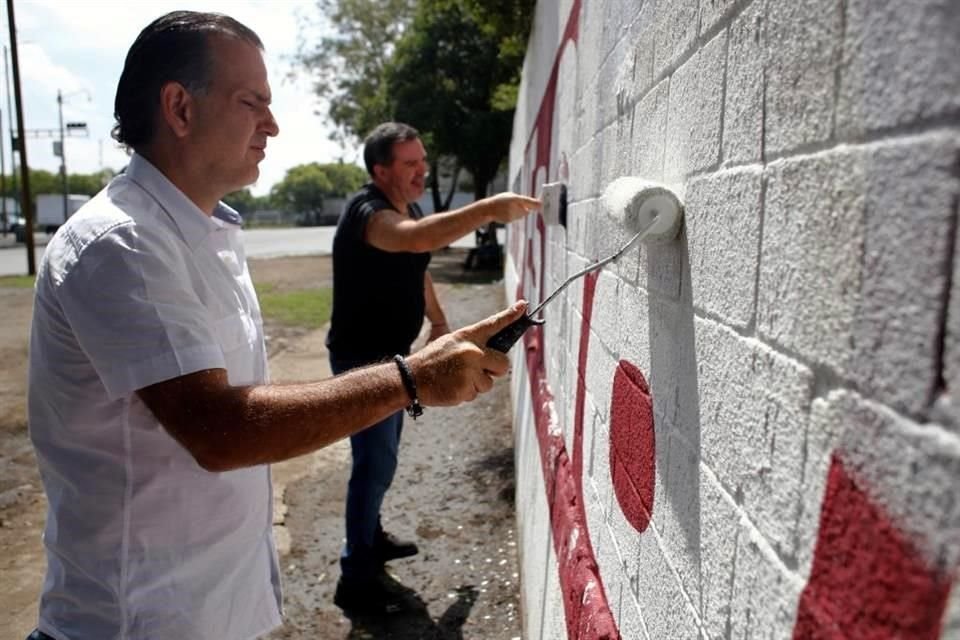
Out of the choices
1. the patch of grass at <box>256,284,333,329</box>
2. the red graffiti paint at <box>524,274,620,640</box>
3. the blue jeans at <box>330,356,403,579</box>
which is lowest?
the patch of grass at <box>256,284,333,329</box>

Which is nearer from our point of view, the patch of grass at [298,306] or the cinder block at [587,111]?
the cinder block at [587,111]

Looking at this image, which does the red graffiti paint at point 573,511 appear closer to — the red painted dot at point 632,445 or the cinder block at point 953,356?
the red painted dot at point 632,445

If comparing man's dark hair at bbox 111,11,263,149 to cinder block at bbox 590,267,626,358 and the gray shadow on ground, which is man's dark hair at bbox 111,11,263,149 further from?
the gray shadow on ground

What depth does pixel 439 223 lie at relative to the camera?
10.7 ft

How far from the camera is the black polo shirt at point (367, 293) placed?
12.1ft

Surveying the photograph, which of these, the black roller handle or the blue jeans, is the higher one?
the black roller handle

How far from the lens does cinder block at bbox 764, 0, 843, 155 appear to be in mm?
742

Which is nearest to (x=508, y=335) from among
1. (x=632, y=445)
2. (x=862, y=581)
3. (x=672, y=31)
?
(x=632, y=445)

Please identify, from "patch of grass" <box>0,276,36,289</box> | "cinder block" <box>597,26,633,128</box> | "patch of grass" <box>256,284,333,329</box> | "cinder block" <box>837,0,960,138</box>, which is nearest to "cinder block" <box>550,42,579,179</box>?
"cinder block" <box>597,26,633,128</box>

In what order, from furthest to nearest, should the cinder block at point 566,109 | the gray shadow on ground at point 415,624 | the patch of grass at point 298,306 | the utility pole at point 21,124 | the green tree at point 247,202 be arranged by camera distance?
the green tree at point 247,202 → the utility pole at point 21,124 → the patch of grass at point 298,306 → the gray shadow on ground at point 415,624 → the cinder block at point 566,109

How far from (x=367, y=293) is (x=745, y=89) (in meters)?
2.85

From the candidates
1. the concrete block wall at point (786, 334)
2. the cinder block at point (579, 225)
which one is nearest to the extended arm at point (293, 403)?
the concrete block wall at point (786, 334)

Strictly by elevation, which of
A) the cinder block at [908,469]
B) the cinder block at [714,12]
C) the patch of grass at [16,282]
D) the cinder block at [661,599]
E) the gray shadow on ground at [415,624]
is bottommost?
the gray shadow on ground at [415,624]

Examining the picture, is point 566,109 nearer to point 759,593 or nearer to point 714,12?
point 714,12
